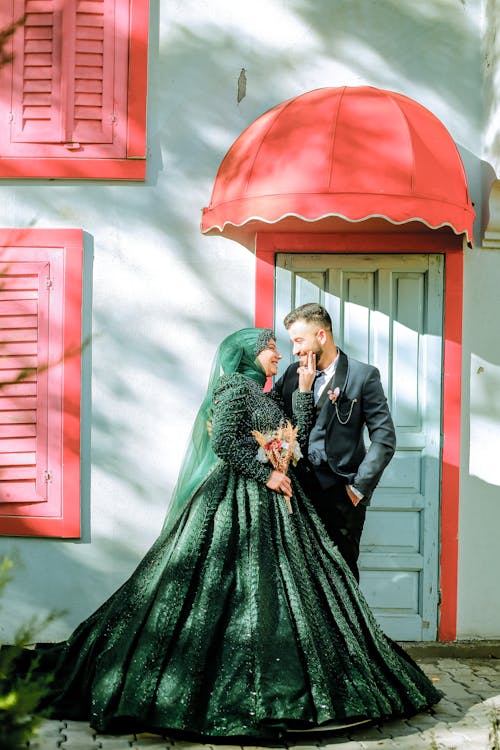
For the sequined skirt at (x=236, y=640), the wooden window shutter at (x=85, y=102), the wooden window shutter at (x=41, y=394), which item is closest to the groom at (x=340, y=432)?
the sequined skirt at (x=236, y=640)

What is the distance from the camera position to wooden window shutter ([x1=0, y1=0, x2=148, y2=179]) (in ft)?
19.2

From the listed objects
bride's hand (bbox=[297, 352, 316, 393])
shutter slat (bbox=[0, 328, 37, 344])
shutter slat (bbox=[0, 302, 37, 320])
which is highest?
shutter slat (bbox=[0, 302, 37, 320])

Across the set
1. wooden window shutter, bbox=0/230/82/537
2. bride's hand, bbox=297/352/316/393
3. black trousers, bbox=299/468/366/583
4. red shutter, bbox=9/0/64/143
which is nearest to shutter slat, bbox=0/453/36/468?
wooden window shutter, bbox=0/230/82/537

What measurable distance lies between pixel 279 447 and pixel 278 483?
0.57ft

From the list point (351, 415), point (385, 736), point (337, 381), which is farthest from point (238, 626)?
point (337, 381)

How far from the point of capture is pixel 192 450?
4754 mm

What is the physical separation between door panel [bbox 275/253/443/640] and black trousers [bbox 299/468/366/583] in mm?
878

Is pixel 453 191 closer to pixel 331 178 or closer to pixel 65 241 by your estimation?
pixel 331 178

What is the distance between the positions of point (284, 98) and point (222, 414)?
2.47 meters

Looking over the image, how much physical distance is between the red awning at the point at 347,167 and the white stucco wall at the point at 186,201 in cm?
47

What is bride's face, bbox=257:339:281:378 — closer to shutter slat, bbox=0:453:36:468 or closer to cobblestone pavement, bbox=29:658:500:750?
cobblestone pavement, bbox=29:658:500:750

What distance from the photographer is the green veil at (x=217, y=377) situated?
15.1 ft

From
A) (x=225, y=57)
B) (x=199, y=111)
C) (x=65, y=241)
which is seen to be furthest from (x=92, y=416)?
(x=225, y=57)

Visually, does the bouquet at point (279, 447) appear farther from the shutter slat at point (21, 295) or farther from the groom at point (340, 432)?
the shutter slat at point (21, 295)
